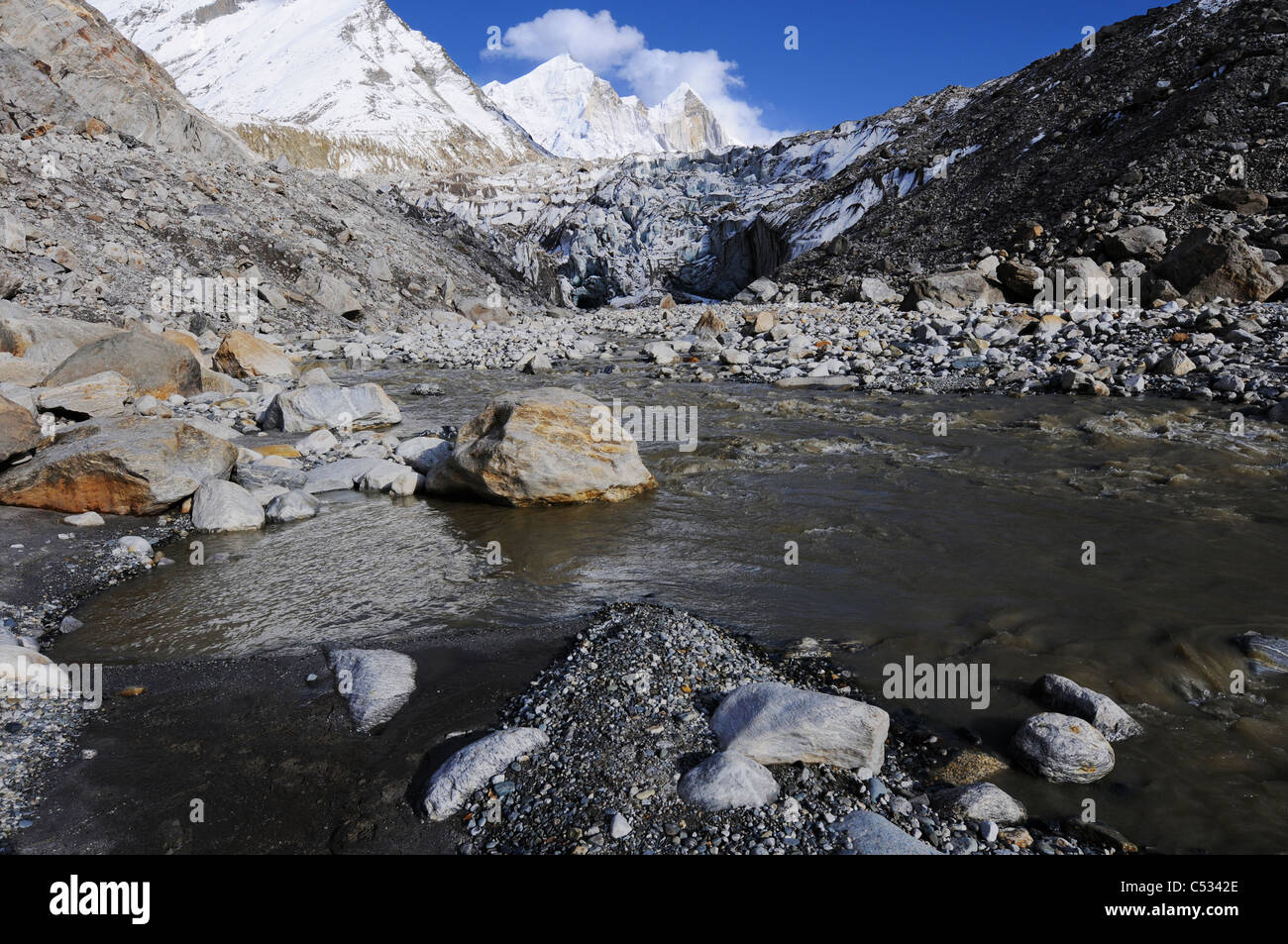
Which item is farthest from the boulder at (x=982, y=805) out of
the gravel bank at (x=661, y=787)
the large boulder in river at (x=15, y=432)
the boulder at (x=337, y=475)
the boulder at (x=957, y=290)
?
Result: the boulder at (x=957, y=290)

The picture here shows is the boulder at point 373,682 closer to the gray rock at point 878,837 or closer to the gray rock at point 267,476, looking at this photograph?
the gray rock at point 878,837

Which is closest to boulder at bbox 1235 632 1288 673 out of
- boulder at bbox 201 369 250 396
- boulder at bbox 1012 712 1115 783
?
boulder at bbox 1012 712 1115 783

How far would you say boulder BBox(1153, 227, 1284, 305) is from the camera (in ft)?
43.8

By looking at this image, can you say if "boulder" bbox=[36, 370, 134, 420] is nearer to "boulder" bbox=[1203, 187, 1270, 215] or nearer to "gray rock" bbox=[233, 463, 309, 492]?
"gray rock" bbox=[233, 463, 309, 492]

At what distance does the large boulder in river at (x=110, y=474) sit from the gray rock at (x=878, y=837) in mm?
5860

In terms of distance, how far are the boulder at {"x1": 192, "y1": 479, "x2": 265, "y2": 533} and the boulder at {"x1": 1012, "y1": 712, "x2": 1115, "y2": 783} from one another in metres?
5.63

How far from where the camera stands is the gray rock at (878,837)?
2.22m

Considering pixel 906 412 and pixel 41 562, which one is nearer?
pixel 41 562

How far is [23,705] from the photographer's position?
308 centimetres

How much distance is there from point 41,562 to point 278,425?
15.0 ft

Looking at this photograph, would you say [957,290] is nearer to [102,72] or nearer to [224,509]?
[224,509]
